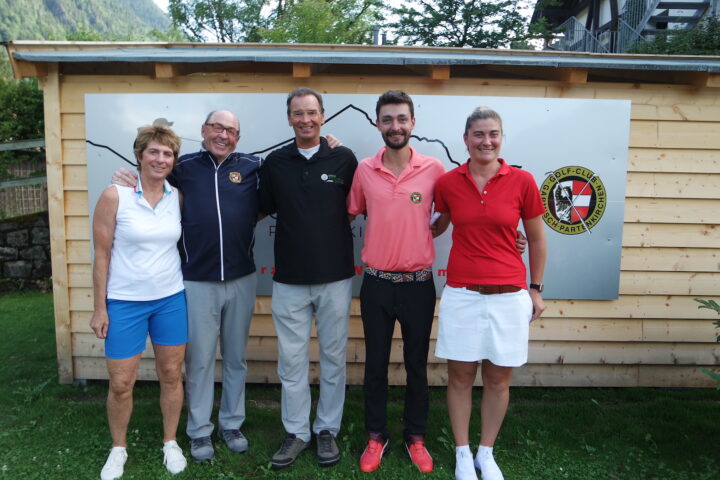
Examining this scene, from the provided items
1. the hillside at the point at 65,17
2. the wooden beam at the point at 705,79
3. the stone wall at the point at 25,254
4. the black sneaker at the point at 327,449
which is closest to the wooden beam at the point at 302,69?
the black sneaker at the point at 327,449

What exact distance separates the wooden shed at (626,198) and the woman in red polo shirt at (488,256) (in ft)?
3.85

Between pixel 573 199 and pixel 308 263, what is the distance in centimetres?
208

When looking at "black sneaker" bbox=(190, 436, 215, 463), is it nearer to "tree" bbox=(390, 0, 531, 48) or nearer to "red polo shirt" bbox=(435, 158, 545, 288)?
"red polo shirt" bbox=(435, 158, 545, 288)

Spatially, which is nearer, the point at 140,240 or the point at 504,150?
the point at 140,240

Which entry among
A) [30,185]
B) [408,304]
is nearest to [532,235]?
[408,304]

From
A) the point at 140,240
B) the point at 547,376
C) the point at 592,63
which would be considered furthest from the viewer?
the point at 547,376

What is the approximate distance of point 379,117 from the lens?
2623 mm

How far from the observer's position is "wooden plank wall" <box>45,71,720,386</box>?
360cm

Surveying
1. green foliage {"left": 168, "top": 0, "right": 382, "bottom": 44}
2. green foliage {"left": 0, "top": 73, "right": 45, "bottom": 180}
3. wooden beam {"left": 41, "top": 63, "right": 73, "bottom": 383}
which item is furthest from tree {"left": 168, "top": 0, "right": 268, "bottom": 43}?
wooden beam {"left": 41, "top": 63, "right": 73, "bottom": 383}

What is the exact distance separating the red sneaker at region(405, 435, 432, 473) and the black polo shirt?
0.99m

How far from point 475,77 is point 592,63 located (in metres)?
0.78

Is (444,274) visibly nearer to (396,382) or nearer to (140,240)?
(396,382)

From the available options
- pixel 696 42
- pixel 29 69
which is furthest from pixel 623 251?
pixel 696 42

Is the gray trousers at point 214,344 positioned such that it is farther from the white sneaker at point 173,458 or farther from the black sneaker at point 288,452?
the black sneaker at point 288,452
